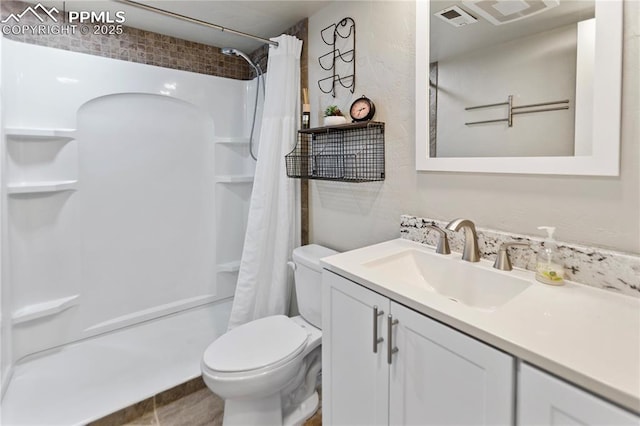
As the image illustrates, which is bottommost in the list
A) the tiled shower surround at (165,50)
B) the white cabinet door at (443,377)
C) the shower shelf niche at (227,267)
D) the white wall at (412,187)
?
the shower shelf niche at (227,267)

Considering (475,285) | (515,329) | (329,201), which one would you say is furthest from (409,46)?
(515,329)

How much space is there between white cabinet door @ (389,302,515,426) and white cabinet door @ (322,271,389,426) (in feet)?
0.18

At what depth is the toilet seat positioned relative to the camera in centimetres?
138

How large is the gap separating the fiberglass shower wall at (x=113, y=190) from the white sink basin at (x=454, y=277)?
5.88 feet

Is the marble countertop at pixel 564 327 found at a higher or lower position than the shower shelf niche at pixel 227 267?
higher

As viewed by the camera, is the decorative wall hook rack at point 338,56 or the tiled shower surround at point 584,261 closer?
the tiled shower surround at point 584,261

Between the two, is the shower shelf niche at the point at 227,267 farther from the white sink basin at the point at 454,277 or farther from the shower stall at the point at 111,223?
the white sink basin at the point at 454,277

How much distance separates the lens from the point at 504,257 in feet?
3.60

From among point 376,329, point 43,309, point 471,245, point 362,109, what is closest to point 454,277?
point 471,245

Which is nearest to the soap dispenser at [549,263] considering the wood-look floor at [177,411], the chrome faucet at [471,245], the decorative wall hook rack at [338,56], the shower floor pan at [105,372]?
the chrome faucet at [471,245]

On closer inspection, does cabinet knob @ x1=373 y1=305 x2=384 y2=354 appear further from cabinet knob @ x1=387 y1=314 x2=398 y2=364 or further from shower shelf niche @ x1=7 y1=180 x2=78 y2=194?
shower shelf niche @ x1=7 y1=180 x2=78 y2=194

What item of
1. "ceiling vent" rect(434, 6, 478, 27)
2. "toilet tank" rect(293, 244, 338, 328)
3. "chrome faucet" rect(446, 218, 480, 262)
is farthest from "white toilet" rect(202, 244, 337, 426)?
"ceiling vent" rect(434, 6, 478, 27)

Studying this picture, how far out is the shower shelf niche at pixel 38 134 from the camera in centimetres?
180

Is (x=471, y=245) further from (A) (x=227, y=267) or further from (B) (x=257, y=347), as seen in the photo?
(A) (x=227, y=267)
